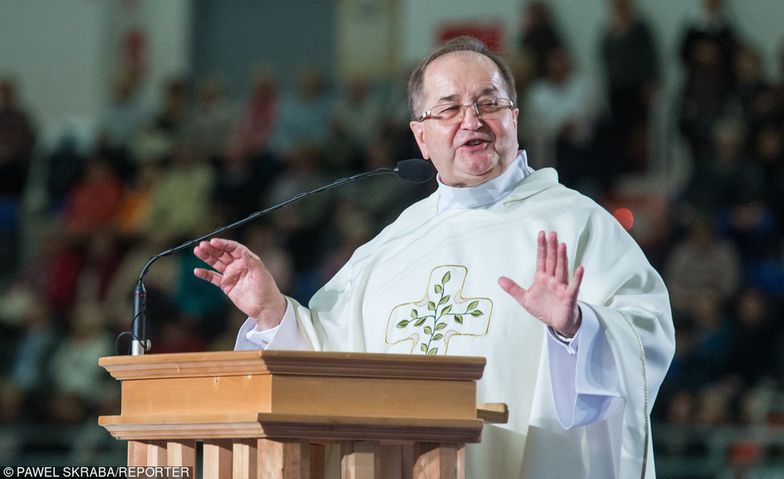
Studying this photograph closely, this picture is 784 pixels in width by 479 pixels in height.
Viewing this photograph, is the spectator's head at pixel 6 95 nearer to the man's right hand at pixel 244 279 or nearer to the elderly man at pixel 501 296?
the elderly man at pixel 501 296

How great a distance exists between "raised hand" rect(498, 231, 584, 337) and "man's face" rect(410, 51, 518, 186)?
31.1 inches

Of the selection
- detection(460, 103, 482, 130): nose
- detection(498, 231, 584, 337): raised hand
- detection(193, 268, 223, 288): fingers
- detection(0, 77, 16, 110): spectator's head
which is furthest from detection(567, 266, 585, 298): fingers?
detection(0, 77, 16, 110): spectator's head

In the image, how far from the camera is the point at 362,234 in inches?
399

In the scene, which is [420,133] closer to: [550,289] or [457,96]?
[457,96]

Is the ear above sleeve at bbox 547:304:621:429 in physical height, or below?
above

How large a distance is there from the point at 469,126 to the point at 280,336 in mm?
779

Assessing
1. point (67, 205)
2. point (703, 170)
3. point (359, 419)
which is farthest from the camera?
point (67, 205)

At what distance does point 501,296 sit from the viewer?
13.2ft

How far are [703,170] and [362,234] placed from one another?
2258mm

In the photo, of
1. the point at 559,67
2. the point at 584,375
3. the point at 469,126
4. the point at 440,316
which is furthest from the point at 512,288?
the point at 559,67

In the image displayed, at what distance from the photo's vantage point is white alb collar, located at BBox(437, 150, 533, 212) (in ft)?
14.0

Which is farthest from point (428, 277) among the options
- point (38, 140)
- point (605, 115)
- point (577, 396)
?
point (38, 140)

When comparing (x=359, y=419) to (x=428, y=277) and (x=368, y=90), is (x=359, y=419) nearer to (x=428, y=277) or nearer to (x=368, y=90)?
(x=428, y=277)

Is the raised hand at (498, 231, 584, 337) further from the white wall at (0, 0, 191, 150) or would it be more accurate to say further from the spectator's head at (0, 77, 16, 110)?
the white wall at (0, 0, 191, 150)
